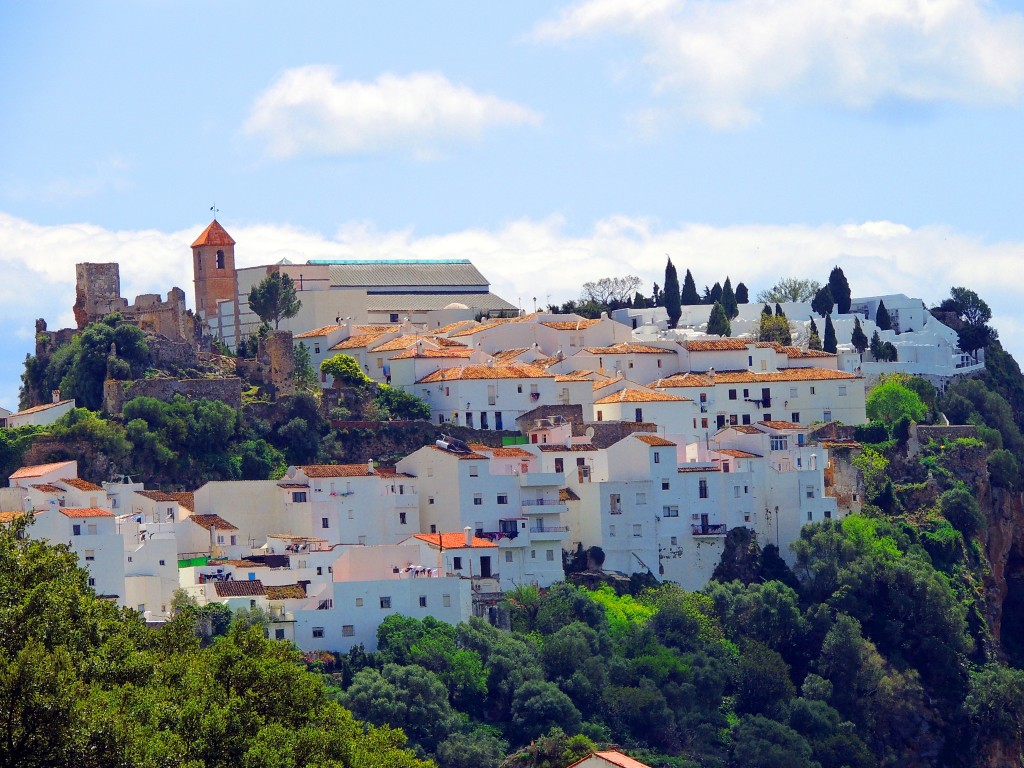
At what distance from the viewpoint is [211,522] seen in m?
67.7

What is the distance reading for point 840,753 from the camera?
6719 centimetres

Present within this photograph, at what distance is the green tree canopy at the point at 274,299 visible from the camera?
8488 cm

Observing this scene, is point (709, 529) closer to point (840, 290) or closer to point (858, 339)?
point (858, 339)

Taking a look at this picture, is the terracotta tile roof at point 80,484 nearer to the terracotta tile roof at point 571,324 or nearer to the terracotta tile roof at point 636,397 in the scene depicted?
the terracotta tile roof at point 636,397

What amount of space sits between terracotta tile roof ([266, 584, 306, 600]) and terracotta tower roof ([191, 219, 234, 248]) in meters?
25.1

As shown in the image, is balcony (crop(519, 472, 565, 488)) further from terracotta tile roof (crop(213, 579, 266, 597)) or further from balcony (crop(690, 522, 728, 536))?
terracotta tile roof (crop(213, 579, 266, 597))

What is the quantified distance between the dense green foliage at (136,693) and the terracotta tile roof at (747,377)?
1455 inches

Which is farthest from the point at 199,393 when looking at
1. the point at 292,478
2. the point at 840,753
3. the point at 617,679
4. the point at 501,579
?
the point at 840,753

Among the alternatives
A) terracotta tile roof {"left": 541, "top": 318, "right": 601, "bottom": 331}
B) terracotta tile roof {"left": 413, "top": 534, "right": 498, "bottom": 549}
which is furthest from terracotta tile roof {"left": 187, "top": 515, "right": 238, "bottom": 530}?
terracotta tile roof {"left": 541, "top": 318, "right": 601, "bottom": 331}

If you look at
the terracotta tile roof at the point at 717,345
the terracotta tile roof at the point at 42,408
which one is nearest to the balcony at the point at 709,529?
the terracotta tile roof at the point at 717,345

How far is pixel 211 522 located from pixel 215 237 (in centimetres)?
2158

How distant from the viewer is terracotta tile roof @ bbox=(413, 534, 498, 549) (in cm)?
6650

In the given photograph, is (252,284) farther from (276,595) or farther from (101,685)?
(101,685)

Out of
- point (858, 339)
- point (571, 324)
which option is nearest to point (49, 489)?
point (571, 324)
